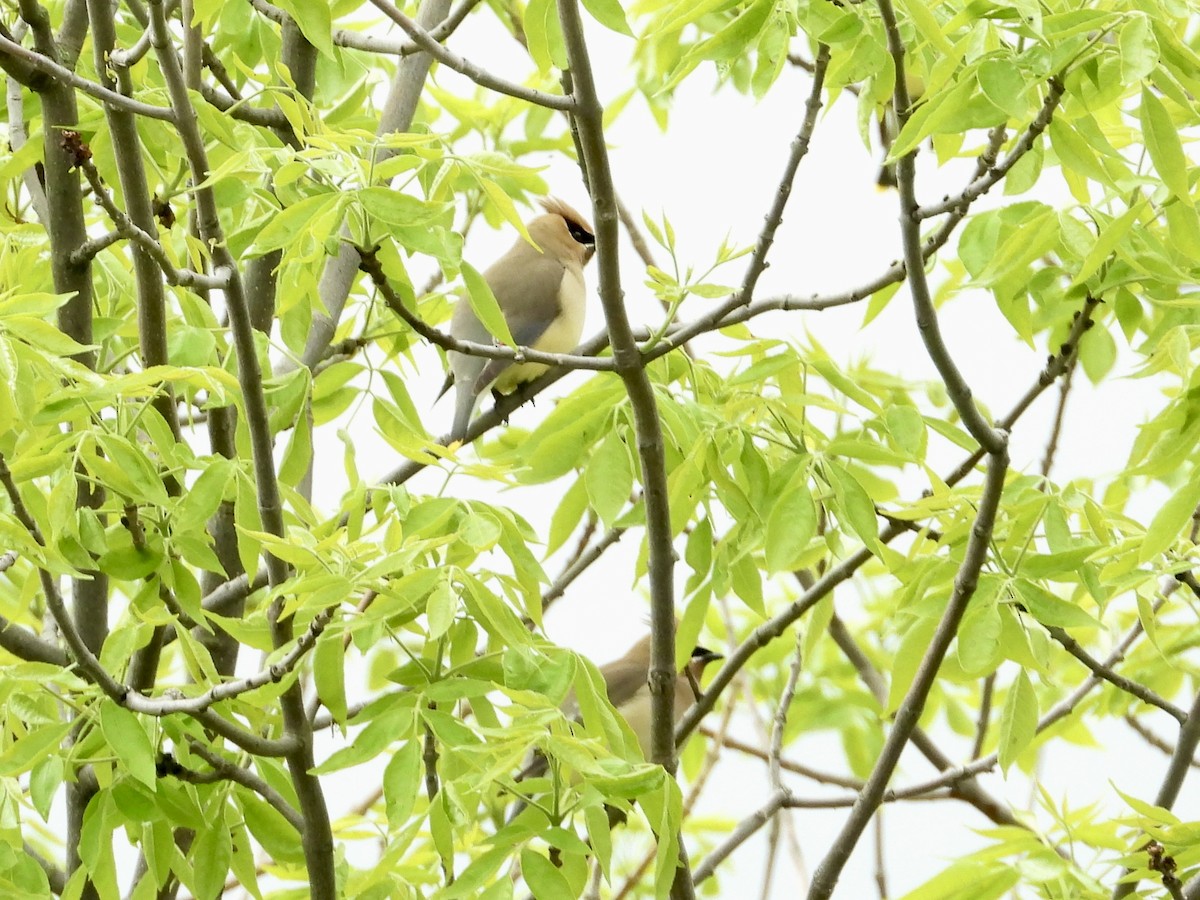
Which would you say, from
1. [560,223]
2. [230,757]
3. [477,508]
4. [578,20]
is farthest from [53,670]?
[560,223]

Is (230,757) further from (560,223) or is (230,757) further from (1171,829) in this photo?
(560,223)

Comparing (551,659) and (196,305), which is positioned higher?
(196,305)

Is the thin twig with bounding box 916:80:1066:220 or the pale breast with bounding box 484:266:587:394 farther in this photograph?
the pale breast with bounding box 484:266:587:394

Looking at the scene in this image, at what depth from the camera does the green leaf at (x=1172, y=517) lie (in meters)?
1.63

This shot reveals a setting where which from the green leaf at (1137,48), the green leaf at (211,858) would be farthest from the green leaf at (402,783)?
the green leaf at (1137,48)

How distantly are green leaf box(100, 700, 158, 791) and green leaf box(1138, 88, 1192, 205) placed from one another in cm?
125

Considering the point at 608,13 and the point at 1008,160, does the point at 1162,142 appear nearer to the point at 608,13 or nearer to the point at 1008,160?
the point at 1008,160

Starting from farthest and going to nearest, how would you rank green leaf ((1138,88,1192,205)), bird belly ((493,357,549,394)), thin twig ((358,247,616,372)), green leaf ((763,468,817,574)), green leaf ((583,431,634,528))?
bird belly ((493,357,549,394)) → green leaf ((583,431,634,528)) → green leaf ((763,468,817,574)) → thin twig ((358,247,616,372)) → green leaf ((1138,88,1192,205))

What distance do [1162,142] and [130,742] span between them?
4.19 feet

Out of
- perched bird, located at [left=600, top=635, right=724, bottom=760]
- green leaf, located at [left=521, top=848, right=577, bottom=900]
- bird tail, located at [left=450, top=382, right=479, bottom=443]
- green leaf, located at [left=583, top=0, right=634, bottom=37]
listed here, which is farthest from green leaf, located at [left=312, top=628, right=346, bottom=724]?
perched bird, located at [left=600, top=635, right=724, bottom=760]

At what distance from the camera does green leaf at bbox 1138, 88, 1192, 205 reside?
1.49 metres

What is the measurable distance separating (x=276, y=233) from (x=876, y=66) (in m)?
0.73

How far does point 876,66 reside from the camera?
1.74 m

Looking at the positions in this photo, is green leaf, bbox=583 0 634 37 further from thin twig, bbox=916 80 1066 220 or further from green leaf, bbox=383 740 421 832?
green leaf, bbox=383 740 421 832
